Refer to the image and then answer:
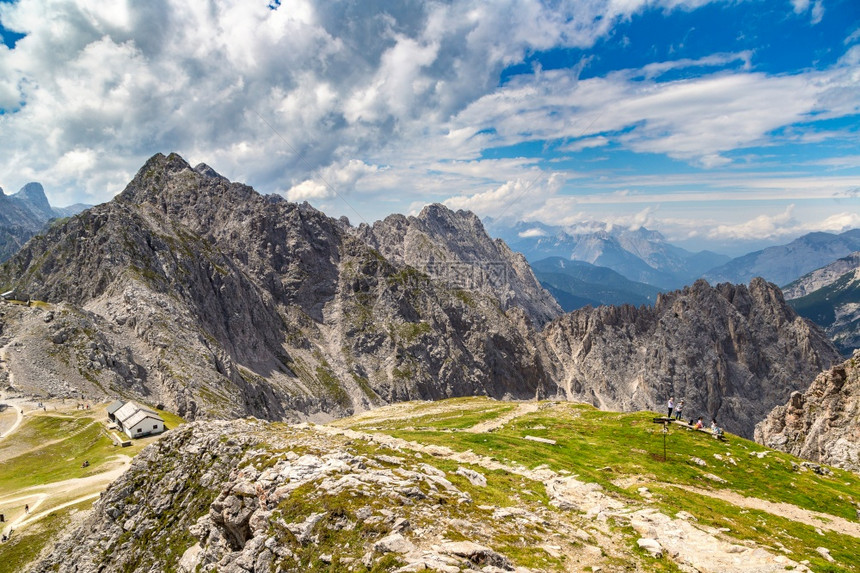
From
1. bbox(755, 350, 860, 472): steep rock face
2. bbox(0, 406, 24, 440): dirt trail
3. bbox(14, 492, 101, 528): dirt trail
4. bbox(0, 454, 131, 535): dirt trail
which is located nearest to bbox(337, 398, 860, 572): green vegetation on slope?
bbox(755, 350, 860, 472): steep rock face

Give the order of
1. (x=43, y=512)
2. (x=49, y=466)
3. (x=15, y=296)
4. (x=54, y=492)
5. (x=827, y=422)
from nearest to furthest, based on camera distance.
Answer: (x=43, y=512)
(x=54, y=492)
(x=49, y=466)
(x=827, y=422)
(x=15, y=296)

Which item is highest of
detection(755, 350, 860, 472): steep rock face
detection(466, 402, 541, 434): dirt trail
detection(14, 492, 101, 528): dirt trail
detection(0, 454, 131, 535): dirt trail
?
detection(0, 454, 131, 535): dirt trail

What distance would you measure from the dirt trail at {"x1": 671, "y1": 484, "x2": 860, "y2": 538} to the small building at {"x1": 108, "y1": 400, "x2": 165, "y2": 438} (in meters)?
79.1

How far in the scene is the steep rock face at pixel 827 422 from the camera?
5753 centimetres

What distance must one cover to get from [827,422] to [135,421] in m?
110

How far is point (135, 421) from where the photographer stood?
73312mm

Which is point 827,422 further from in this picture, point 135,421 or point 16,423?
point 16,423

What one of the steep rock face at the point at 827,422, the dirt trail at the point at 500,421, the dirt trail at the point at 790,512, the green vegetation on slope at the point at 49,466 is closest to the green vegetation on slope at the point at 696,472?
the dirt trail at the point at 790,512

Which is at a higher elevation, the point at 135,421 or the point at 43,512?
the point at 135,421

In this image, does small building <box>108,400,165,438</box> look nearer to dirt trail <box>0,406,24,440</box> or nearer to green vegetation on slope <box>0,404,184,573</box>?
green vegetation on slope <box>0,404,184,573</box>

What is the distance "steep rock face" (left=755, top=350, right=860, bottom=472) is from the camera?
5753cm

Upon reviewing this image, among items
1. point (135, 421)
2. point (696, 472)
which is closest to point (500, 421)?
point (696, 472)

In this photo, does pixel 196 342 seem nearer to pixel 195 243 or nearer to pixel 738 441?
pixel 195 243

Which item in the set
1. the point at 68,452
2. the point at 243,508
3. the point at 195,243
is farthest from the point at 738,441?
the point at 195,243
